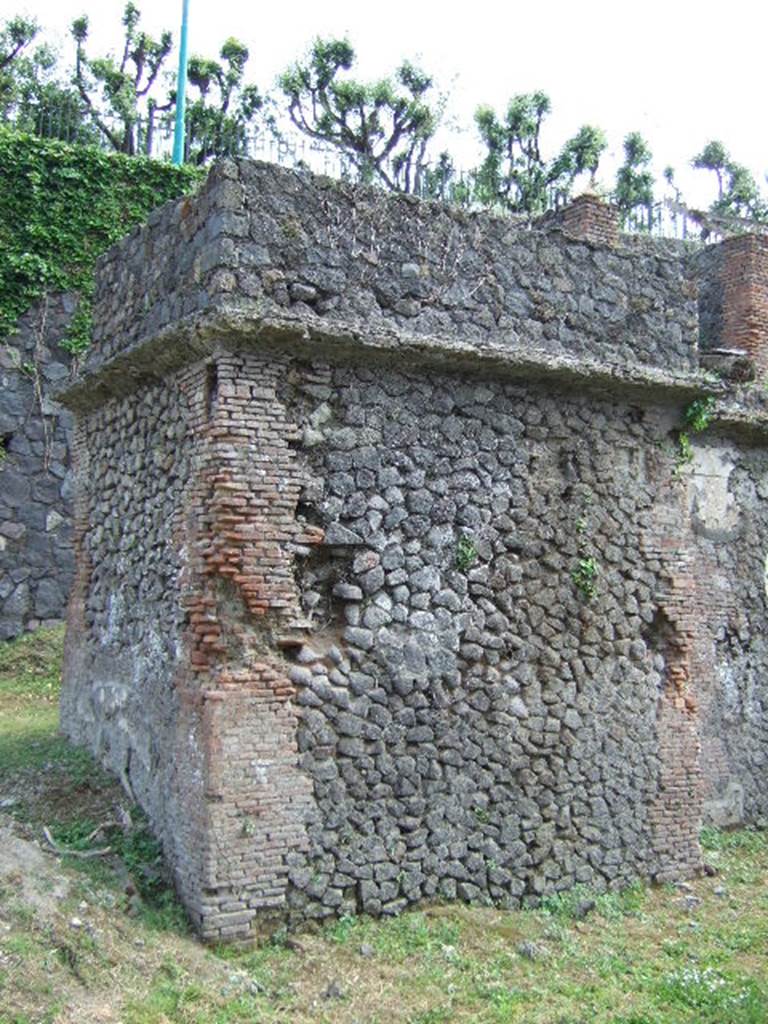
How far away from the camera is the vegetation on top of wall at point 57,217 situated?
15.4 metres

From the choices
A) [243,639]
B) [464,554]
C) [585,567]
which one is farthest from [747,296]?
[243,639]

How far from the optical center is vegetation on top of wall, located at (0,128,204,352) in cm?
1544

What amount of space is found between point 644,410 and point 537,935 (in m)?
4.21

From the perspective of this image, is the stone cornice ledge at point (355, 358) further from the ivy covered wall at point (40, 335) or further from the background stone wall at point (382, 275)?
the ivy covered wall at point (40, 335)

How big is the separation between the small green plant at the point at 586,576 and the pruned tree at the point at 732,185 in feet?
92.0

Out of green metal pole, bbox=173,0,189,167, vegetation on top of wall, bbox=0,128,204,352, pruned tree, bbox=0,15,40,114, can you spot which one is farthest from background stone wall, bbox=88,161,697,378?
pruned tree, bbox=0,15,40,114

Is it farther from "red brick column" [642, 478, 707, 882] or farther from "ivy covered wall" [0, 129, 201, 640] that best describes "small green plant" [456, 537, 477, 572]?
"ivy covered wall" [0, 129, 201, 640]

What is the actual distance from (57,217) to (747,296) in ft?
29.8

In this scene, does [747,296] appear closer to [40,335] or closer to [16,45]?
Answer: [40,335]

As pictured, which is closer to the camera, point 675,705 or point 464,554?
point 464,554

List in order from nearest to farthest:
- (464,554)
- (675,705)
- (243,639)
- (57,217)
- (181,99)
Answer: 1. (243,639)
2. (464,554)
3. (675,705)
4. (57,217)
5. (181,99)

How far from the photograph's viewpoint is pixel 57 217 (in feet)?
51.6

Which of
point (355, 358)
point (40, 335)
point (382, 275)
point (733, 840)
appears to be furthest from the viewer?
point (40, 335)

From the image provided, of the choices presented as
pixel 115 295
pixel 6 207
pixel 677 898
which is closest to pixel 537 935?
pixel 677 898
